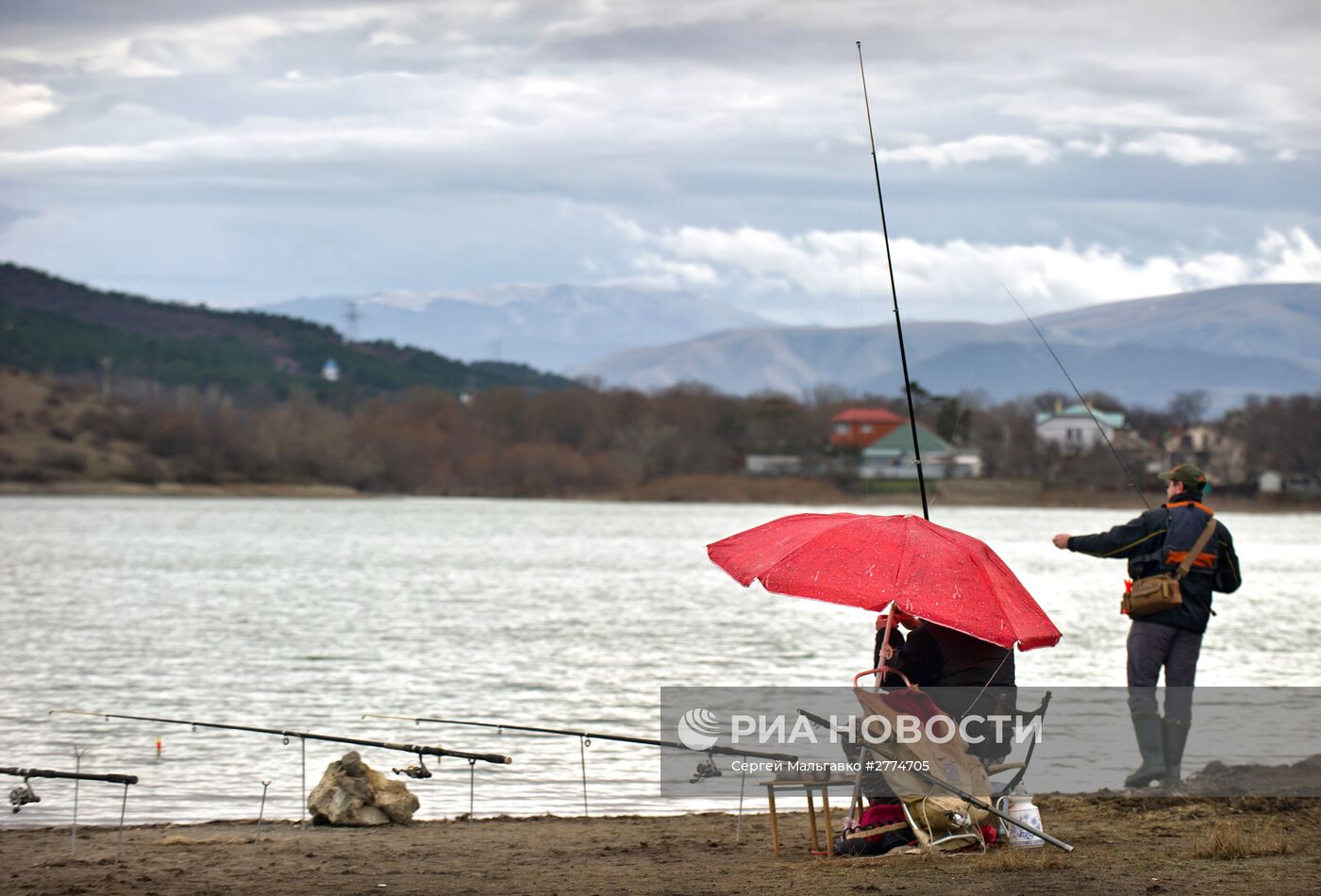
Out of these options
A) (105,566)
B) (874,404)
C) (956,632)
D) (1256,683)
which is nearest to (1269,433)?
(874,404)

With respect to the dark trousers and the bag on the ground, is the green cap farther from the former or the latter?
the dark trousers

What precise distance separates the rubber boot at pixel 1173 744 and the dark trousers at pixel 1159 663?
279 mm

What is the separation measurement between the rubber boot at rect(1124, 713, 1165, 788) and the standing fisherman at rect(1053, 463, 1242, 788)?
267 mm

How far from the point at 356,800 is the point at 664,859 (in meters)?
2.52

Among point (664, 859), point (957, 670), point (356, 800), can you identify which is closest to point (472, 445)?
point (356, 800)

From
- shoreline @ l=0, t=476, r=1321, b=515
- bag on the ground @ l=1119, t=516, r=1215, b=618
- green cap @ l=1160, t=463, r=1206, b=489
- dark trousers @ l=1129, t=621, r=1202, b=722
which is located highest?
green cap @ l=1160, t=463, r=1206, b=489

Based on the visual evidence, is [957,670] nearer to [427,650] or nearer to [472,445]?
[427,650]

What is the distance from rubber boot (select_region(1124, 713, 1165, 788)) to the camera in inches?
435

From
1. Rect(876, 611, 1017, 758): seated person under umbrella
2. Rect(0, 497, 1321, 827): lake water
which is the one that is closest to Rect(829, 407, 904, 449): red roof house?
Rect(0, 497, 1321, 827): lake water

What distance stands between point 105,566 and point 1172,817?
45449 millimetres

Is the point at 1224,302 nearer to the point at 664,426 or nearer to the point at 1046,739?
the point at 1046,739

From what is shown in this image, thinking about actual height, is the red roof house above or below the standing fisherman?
above

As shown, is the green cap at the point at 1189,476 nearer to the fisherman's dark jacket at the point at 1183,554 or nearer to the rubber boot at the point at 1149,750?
the fisherman's dark jacket at the point at 1183,554

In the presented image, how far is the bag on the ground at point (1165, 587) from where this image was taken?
33.9 feet
